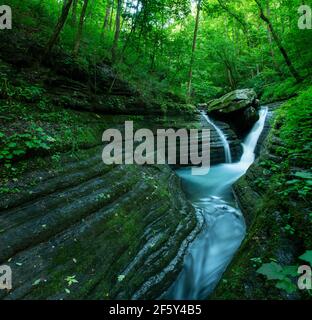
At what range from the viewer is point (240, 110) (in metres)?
11.9

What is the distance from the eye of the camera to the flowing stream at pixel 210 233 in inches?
160

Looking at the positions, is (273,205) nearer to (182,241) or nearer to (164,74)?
(182,241)

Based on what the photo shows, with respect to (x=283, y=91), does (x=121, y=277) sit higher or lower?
lower

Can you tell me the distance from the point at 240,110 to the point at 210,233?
27.1 feet

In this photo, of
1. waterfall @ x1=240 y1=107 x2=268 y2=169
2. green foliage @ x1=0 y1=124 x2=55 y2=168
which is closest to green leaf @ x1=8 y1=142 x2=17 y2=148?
green foliage @ x1=0 y1=124 x2=55 y2=168

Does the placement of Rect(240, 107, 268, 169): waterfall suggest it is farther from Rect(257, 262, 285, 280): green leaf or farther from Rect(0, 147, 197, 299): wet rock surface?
Rect(257, 262, 285, 280): green leaf

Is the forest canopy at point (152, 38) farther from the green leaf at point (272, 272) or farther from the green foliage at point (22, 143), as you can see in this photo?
the green leaf at point (272, 272)

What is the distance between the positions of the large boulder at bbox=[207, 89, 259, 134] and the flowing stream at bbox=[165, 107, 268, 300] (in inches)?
135

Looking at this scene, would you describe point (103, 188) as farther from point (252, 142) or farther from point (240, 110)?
point (240, 110)

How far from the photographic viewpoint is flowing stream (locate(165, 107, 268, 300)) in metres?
4.06

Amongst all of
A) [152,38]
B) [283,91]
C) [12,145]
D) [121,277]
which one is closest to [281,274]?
[121,277]

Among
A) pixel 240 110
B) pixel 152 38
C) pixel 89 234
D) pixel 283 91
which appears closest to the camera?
pixel 89 234
